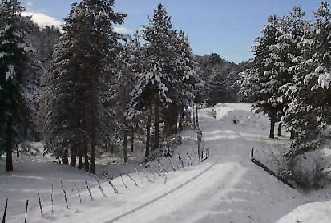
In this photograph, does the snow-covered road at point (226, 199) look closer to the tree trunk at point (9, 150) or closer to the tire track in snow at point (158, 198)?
the tire track in snow at point (158, 198)

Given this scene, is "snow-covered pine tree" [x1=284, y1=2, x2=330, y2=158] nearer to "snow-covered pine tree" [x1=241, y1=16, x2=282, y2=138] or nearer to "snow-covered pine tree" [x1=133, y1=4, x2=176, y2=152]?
"snow-covered pine tree" [x1=241, y1=16, x2=282, y2=138]

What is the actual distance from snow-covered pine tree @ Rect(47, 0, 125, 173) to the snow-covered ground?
389 cm

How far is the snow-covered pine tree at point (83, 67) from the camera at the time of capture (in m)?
34.1

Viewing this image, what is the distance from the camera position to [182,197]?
18.6 m

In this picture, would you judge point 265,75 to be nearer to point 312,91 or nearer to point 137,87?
point 137,87

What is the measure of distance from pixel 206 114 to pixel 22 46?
62.9 metres

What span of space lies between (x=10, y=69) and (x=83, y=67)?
17.7ft

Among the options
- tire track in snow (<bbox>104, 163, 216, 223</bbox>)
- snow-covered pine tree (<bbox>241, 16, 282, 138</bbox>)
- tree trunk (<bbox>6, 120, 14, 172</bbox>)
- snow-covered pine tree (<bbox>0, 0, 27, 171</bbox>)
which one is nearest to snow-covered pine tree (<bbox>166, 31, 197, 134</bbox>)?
snow-covered pine tree (<bbox>241, 16, 282, 138</bbox>)

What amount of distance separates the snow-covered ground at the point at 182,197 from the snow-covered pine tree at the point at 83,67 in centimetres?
389

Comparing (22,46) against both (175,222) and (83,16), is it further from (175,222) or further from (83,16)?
(175,222)

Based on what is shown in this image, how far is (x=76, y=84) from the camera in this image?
115 ft

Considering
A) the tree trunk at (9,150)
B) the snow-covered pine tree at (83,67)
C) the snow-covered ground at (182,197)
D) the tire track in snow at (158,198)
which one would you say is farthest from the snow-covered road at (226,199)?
the tree trunk at (9,150)

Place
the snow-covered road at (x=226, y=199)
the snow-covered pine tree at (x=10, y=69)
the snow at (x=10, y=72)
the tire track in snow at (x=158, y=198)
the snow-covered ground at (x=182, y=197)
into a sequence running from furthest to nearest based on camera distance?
the snow-covered pine tree at (x=10, y=69)
the snow at (x=10, y=72)
the snow-covered road at (x=226, y=199)
the snow-covered ground at (x=182, y=197)
the tire track in snow at (x=158, y=198)

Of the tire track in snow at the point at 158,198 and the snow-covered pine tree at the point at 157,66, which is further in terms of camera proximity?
the snow-covered pine tree at the point at 157,66
